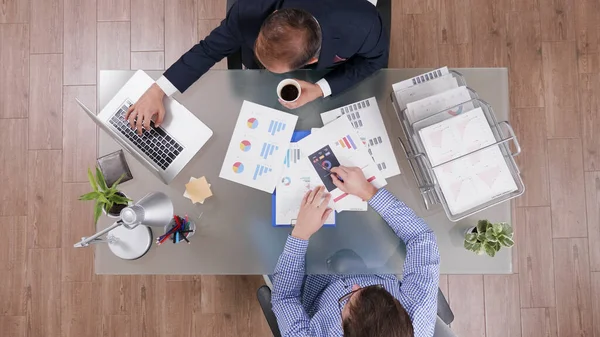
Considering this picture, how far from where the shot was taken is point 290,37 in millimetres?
1205

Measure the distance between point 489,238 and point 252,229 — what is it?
0.77 m

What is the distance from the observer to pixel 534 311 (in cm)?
231

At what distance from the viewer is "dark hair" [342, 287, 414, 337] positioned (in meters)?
1.19

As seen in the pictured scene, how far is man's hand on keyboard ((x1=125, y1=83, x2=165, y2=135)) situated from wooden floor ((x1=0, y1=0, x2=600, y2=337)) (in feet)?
2.93

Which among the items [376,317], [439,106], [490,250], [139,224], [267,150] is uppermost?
[439,106]

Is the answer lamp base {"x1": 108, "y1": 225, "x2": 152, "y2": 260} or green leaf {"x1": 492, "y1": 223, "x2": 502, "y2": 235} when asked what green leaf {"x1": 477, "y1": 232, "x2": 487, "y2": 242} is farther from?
lamp base {"x1": 108, "y1": 225, "x2": 152, "y2": 260}

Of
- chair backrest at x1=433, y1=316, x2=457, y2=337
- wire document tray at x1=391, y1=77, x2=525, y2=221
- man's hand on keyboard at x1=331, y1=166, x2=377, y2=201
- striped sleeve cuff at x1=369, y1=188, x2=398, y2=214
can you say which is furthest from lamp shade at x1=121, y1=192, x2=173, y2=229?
chair backrest at x1=433, y1=316, x2=457, y2=337

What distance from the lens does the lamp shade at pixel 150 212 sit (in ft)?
4.04

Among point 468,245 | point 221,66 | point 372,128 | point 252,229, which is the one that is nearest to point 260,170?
point 252,229

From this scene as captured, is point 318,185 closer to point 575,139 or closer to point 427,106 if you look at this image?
point 427,106

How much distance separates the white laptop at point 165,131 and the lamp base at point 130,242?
0.19m

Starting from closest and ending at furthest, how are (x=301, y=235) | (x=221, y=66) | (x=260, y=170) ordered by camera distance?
1. (x=301, y=235)
2. (x=260, y=170)
3. (x=221, y=66)

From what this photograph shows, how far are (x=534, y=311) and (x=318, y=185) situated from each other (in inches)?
61.8

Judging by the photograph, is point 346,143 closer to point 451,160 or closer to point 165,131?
point 451,160
